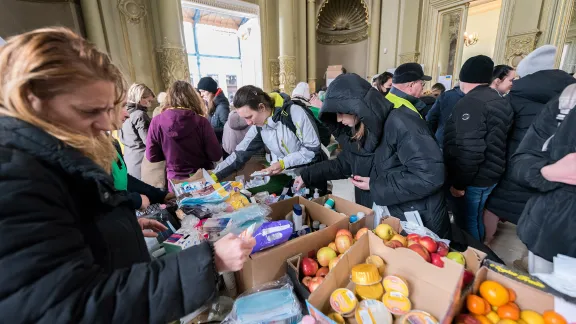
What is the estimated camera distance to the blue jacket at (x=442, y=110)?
269 centimetres

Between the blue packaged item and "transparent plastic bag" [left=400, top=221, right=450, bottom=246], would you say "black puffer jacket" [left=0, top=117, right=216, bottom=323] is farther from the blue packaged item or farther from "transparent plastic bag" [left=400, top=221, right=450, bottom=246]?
"transparent plastic bag" [left=400, top=221, right=450, bottom=246]

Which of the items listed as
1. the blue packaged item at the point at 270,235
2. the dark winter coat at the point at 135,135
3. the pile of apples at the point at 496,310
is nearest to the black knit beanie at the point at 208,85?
the dark winter coat at the point at 135,135

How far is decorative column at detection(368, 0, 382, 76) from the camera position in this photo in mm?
7965

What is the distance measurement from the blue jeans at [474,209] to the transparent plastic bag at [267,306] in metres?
1.73

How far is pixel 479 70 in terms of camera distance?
1.83 metres

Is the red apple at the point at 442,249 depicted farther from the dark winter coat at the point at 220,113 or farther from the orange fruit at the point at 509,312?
the dark winter coat at the point at 220,113

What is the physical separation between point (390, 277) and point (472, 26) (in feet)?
36.7

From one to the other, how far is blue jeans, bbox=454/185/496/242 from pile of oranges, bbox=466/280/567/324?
1351 mm

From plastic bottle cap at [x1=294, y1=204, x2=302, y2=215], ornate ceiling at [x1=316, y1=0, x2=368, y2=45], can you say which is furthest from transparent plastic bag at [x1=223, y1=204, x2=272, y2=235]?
ornate ceiling at [x1=316, y1=0, x2=368, y2=45]

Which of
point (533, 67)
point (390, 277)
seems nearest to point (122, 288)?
point (390, 277)

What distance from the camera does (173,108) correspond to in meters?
2.02

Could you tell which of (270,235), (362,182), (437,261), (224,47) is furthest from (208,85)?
(224,47)

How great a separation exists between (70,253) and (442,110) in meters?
3.31

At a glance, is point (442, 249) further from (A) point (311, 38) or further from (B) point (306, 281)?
(A) point (311, 38)
